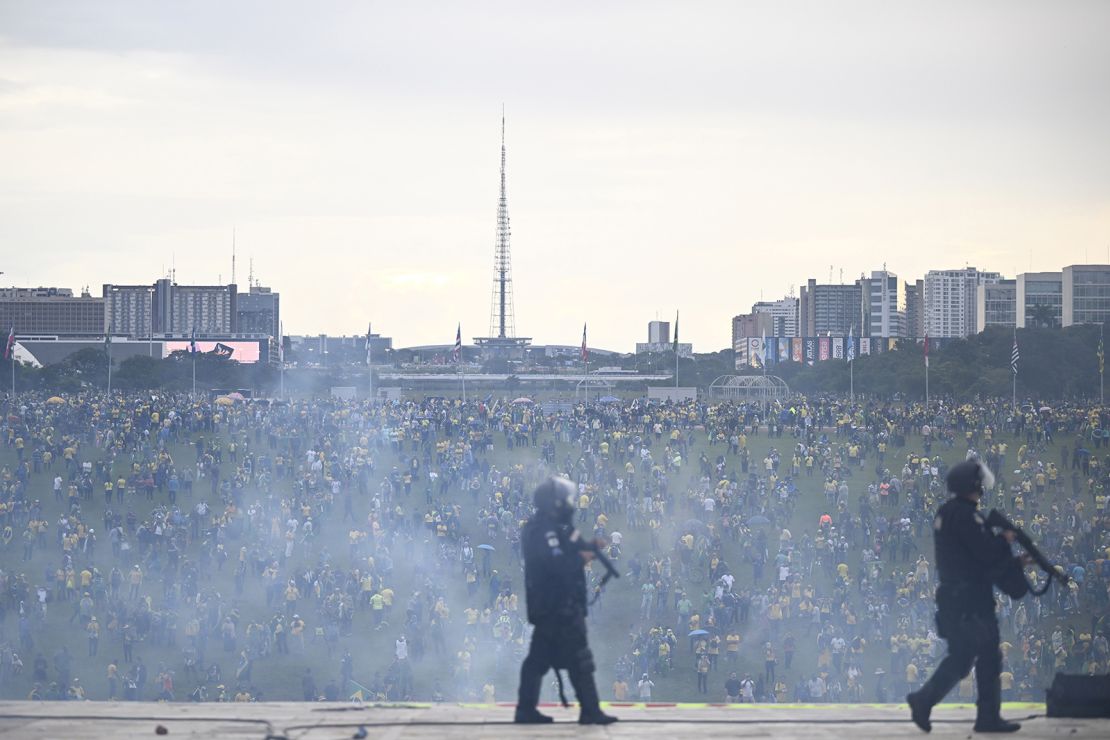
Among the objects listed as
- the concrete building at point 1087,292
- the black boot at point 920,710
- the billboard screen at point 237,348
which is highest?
the concrete building at point 1087,292

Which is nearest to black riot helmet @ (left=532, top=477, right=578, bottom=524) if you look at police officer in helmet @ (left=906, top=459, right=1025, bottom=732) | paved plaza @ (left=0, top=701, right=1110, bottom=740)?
paved plaza @ (left=0, top=701, right=1110, bottom=740)

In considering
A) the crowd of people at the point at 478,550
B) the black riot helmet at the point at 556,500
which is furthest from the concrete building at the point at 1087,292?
the black riot helmet at the point at 556,500

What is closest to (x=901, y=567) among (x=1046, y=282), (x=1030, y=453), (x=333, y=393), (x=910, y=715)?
(x=1030, y=453)

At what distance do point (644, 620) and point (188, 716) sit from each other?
80.8 feet

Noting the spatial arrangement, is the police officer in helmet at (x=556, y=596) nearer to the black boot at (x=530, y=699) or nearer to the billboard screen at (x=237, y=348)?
the black boot at (x=530, y=699)

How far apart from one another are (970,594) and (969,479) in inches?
28.4

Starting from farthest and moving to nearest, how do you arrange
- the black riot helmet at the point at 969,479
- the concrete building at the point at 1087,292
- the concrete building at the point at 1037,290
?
1. the concrete building at the point at 1037,290
2. the concrete building at the point at 1087,292
3. the black riot helmet at the point at 969,479

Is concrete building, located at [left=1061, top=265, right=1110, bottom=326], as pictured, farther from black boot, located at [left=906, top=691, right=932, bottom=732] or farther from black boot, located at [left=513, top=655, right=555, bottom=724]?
black boot, located at [left=513, top=655, right=555, bottom=724]

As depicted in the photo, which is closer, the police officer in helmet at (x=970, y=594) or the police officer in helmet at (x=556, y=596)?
the police officer in helmet at (x=970, y=594)

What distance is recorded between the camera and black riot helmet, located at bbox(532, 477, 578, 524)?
28.6 feet

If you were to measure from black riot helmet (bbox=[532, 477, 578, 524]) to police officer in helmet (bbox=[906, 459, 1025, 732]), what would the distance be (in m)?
2.33

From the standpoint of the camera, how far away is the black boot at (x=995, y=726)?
834 centimetres

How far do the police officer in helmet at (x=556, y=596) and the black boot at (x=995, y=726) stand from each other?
2.28m

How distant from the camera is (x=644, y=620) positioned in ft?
107
